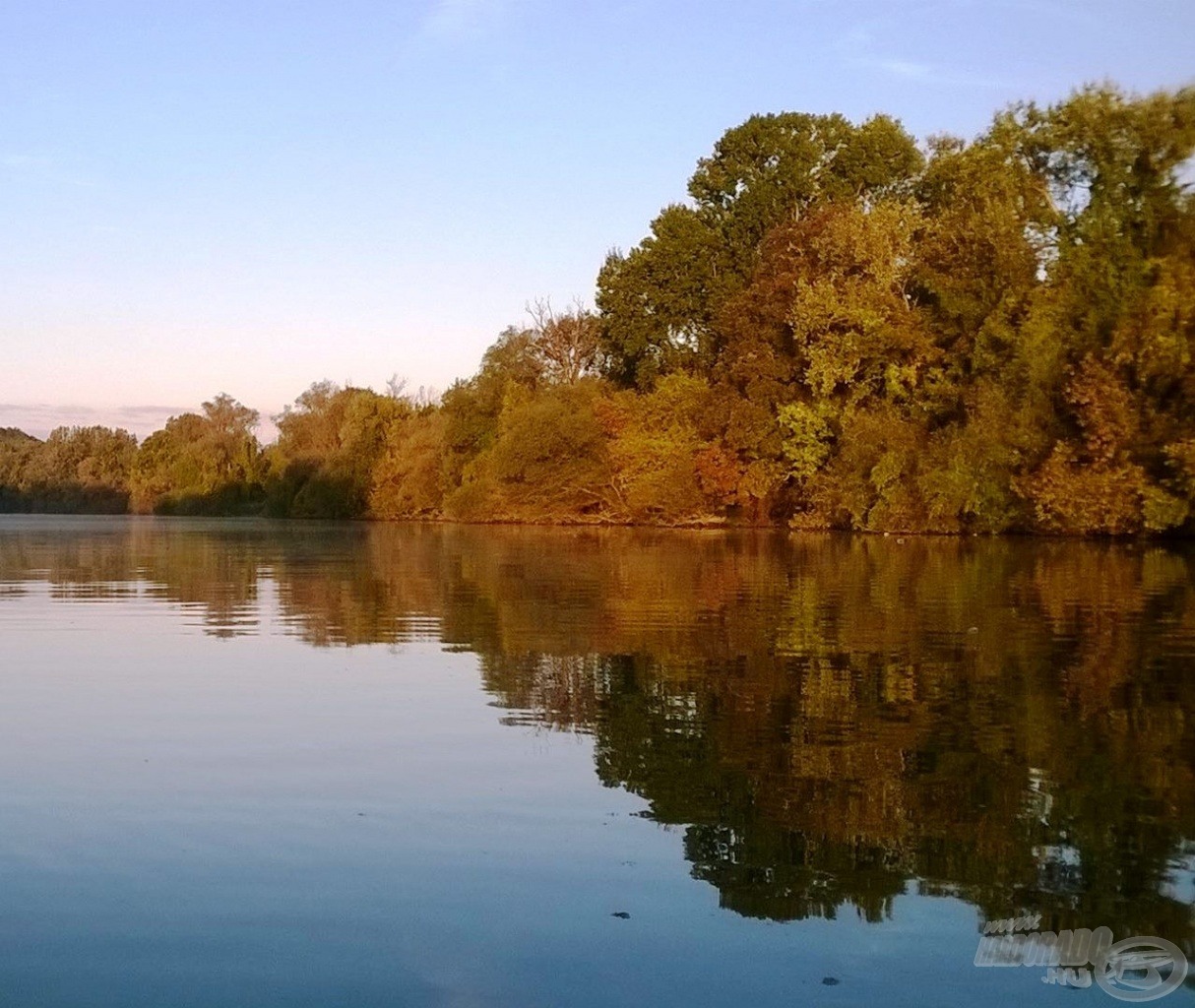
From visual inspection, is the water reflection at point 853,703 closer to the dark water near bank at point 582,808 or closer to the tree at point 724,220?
the dark water near bank at point 582,808


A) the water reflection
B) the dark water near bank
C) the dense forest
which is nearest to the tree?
the dense forest

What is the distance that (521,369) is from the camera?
84.4 meters

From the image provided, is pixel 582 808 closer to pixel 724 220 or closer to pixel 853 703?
pixel 853 703

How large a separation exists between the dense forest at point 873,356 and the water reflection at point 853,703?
15.6 meters

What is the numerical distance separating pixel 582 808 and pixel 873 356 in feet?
160

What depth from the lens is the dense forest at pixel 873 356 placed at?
143 feet

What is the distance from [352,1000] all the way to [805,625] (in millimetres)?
13209

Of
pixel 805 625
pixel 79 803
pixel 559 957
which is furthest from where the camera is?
pixel 805 625

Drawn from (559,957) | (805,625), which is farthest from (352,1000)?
(805,625)

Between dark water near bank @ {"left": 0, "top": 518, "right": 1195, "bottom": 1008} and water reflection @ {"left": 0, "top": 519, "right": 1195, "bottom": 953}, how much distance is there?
4 centimetres

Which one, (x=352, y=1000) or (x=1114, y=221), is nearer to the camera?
(x=352, y=1000)

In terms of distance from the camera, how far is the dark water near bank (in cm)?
533

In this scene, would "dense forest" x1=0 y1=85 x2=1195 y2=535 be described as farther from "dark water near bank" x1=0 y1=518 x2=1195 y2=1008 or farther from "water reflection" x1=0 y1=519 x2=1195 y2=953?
"dark water near bank" x1=0 y1=518 x2=1195 y2=1008

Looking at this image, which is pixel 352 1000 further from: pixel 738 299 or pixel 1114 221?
pixel 738 299
